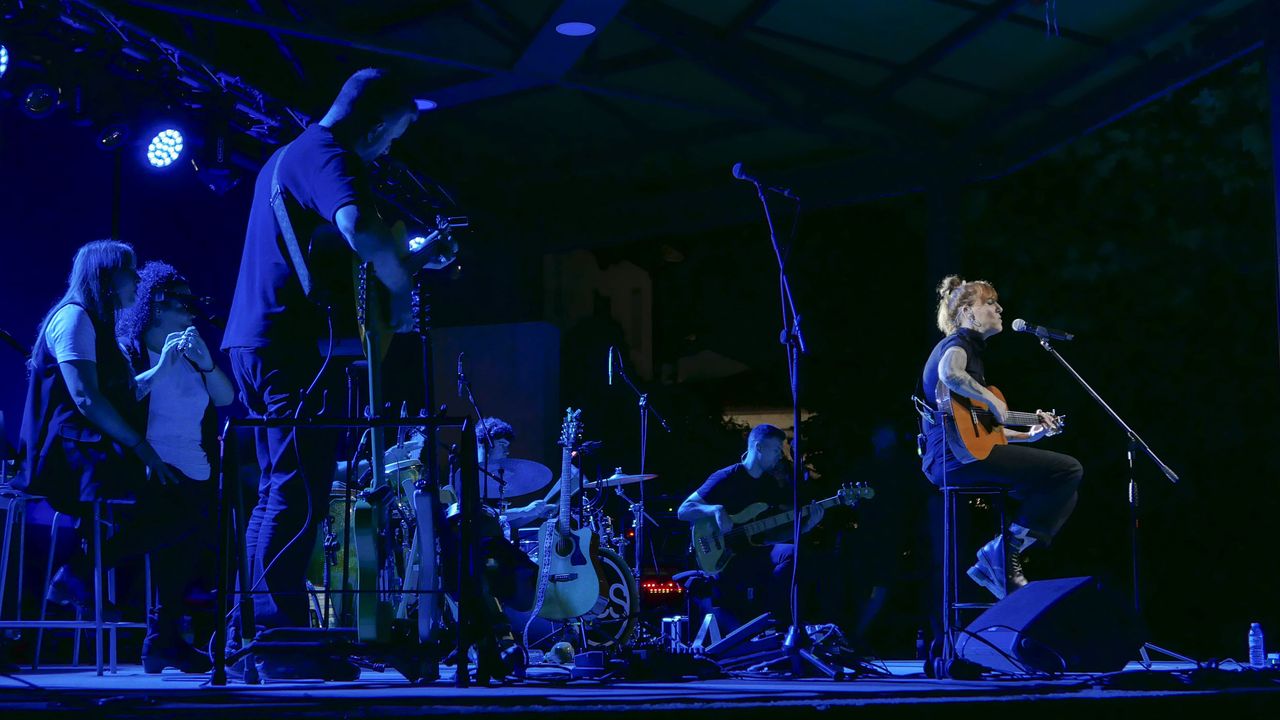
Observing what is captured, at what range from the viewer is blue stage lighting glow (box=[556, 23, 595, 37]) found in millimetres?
6965

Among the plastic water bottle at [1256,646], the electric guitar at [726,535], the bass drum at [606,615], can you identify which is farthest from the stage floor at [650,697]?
the electric guitar at [726,535]

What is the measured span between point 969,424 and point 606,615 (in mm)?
3148

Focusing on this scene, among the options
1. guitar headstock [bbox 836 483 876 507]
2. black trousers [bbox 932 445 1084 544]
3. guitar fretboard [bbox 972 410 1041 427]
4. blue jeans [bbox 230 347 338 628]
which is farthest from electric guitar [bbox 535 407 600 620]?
blue jeans [bbox 230 347 338 628]

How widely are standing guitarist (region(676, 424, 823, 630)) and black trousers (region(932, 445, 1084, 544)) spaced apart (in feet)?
7.93

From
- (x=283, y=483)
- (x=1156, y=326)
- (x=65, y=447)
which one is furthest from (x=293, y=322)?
(x=1156, y=326)

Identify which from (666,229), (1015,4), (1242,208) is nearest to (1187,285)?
(1242,208)

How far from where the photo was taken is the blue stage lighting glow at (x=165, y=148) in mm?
7609

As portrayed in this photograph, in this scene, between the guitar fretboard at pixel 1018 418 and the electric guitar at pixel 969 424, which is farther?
the guitar fretboard at pixel 1018 418

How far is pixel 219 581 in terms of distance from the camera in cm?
345

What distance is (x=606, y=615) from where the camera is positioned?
8070 millimetres

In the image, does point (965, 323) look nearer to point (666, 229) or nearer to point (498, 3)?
point (498, 3)

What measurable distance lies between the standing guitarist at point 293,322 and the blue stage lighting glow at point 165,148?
4.04 metres

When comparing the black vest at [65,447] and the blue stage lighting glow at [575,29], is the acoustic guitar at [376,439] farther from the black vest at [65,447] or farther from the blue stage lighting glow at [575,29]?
the blue stage lighting glow at [575,29]

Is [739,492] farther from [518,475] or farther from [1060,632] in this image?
[1060,632]
